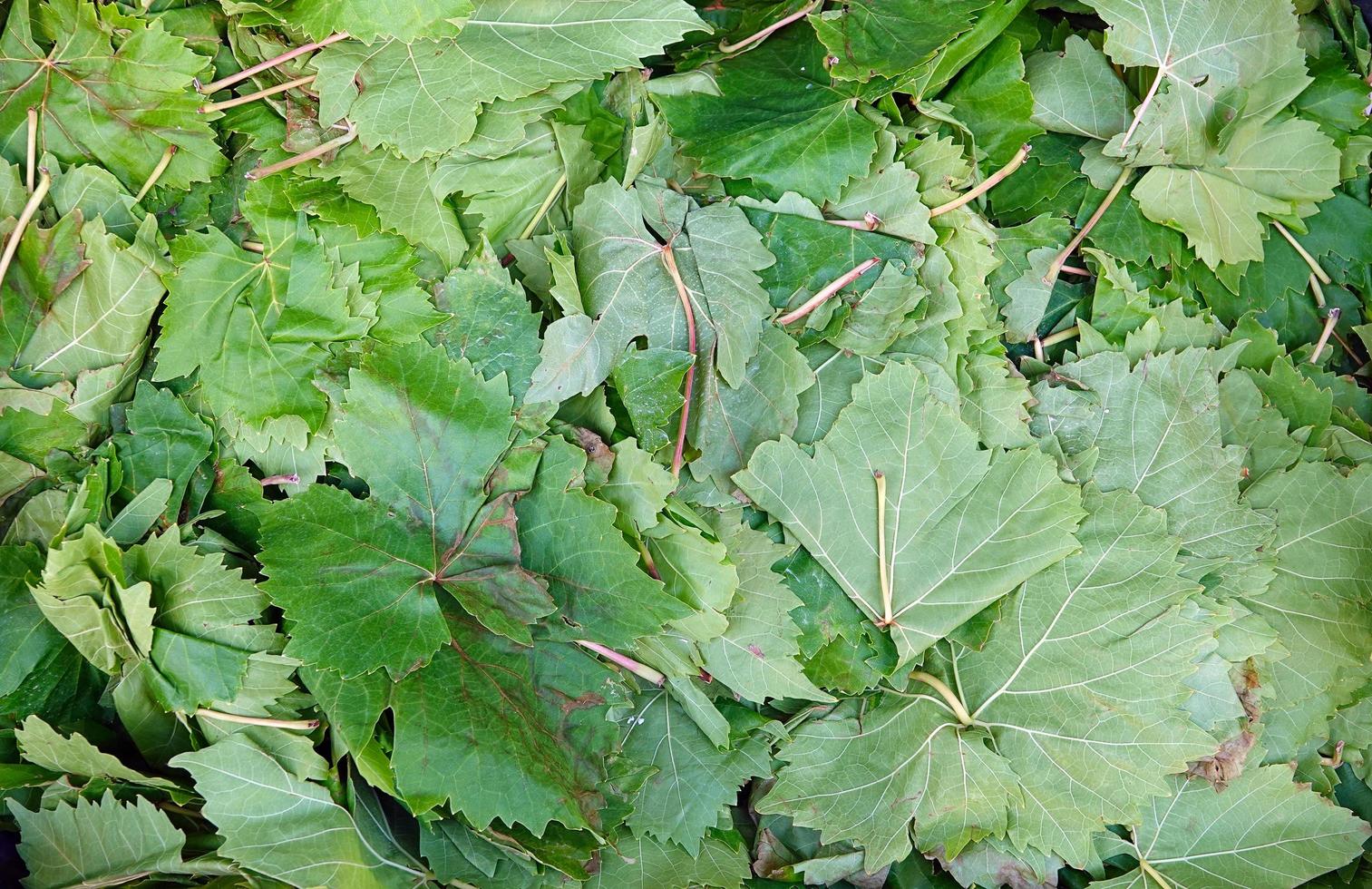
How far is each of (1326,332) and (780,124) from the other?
3.20 feet

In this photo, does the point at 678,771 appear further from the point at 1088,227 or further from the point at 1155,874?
the point at 1088,227

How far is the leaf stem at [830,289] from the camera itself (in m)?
1.34

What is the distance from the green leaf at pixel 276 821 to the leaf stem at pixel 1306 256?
1593 millimetres

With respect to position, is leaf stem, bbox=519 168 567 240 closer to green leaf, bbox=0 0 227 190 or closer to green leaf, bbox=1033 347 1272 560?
green leaf, bbox=0 0 227 190

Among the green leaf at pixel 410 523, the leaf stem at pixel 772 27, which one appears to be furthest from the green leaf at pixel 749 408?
the leaf stem at pixel 772 27

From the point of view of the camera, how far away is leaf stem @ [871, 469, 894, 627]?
4.40 ft

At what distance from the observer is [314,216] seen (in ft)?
4.29

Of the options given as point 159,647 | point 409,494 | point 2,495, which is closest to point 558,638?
point 409,494

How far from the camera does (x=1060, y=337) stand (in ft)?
4.98

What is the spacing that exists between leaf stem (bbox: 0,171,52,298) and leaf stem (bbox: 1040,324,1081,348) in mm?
1386

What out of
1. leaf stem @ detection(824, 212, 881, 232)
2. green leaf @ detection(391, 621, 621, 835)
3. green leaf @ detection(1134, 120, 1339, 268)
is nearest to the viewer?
green leaf @ detection(391, 621, 621, 835)

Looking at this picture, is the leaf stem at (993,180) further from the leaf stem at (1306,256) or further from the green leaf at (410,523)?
the green leaf at (410,523)

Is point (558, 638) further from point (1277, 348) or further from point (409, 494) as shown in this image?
point (1277, 348)

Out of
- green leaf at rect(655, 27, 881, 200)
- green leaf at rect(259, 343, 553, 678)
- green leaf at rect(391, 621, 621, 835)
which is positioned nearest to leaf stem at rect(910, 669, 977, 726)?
green leaf at rect(391, 621, 621, 835)
